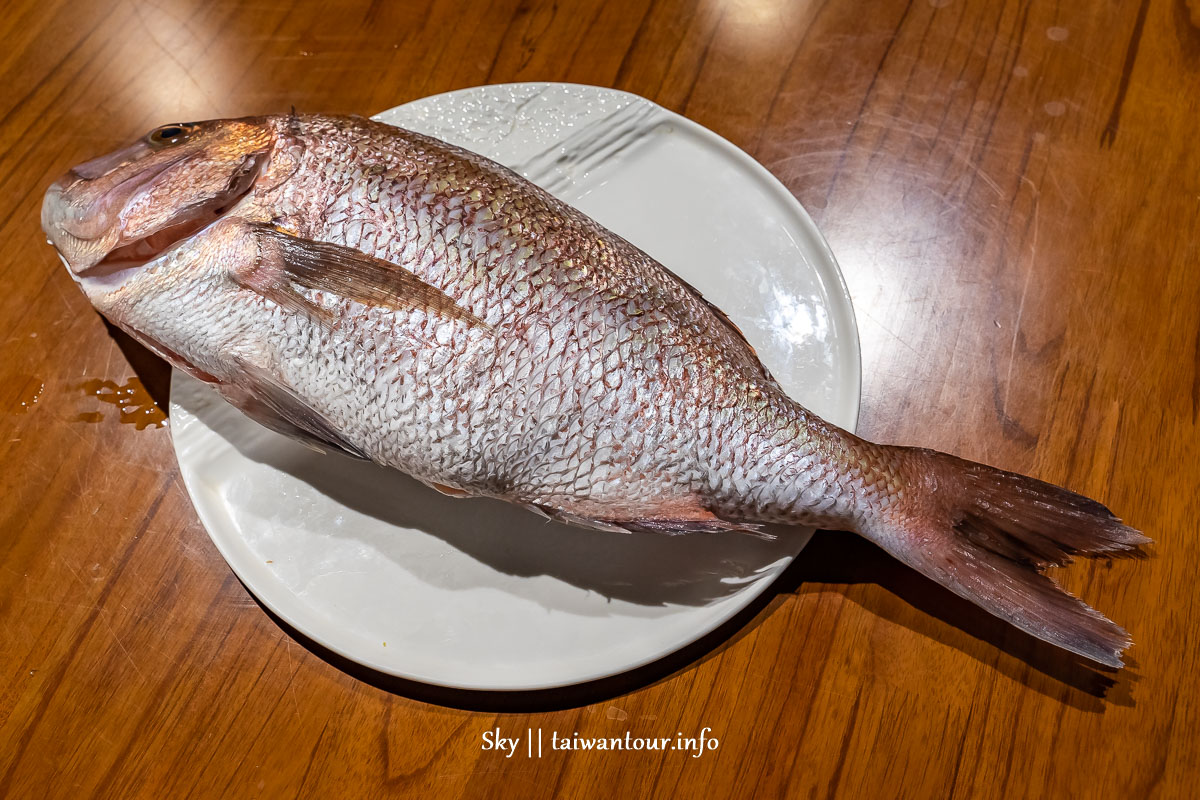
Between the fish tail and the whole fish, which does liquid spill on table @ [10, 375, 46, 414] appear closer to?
the whole fish

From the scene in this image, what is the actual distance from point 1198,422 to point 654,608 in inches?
37.7

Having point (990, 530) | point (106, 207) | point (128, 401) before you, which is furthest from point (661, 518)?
point (128, 401)

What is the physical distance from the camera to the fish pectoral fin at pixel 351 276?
3.29ft

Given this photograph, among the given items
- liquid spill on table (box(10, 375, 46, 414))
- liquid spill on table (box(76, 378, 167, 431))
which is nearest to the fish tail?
liquid spill on table (box(76, 378, 167, 431))

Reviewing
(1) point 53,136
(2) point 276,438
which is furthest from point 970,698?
(1) point 53,136

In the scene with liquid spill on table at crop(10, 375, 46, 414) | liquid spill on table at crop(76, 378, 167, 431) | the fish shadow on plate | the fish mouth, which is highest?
the fish mouth

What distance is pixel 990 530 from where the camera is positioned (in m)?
1.05

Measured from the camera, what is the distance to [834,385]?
1.25 metres

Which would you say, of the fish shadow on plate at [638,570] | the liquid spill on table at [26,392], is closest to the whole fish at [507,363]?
the fish shadow on plate at [638,570]

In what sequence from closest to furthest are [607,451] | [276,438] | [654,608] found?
[607,451], [654,608], [276,438]

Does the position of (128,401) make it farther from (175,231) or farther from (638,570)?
(638,570)

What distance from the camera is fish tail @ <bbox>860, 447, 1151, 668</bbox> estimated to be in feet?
3.36

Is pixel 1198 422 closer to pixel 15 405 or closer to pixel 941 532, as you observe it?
pixel 941 532

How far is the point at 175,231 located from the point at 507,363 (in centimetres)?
53
